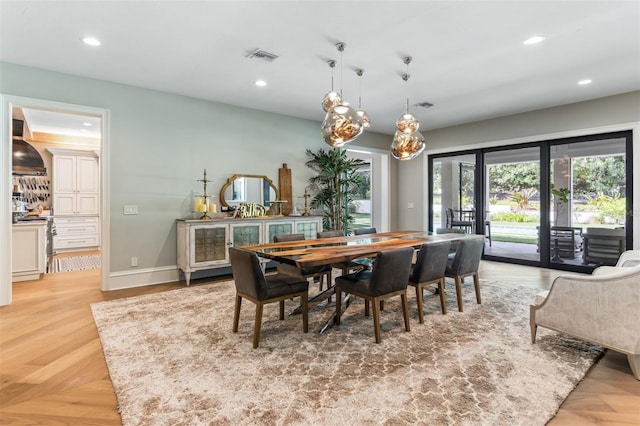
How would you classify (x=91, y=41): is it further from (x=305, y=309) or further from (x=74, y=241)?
(x=74, y=241)

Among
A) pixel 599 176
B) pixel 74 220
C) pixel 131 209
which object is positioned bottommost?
pixel 74 220

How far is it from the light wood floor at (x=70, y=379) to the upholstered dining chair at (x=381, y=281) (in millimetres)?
1283

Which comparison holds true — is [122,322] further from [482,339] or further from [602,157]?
[602,157]

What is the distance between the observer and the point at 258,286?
103 inches

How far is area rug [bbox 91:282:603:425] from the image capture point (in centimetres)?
183

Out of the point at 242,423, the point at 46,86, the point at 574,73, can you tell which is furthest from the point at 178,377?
the point at 574,73

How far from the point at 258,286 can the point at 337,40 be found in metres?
2.38

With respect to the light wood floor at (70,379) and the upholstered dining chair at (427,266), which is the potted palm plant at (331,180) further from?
the light wood floor at (70,379)

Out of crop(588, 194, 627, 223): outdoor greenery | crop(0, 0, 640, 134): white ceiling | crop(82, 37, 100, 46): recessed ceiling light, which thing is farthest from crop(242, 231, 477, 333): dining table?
crop(588, 194, 627, 223): outdoor greenery

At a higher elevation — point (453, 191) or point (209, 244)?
point (453, 191)

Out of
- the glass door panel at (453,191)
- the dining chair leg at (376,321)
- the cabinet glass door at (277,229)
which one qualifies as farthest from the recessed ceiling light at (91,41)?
the glass door panel at (453,191)

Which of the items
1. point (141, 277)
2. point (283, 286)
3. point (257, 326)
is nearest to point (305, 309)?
point (283, 286)

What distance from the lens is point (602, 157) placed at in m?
5.20

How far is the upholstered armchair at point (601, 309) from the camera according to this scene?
2.14 m
